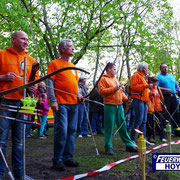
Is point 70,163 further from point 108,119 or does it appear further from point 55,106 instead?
point 108,119

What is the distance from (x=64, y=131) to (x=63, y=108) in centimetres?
36

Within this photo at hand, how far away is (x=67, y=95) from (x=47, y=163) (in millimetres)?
1261

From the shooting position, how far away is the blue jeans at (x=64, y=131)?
3.83m

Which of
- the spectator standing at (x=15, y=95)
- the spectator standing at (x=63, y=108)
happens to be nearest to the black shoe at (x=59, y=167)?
the spectator standing at (x=63, y=108)

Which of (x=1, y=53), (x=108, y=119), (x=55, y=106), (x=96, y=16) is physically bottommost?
(x=108, y=119)

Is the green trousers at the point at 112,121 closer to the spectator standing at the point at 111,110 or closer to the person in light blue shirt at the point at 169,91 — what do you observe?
the spectator standing at the point at 111,110

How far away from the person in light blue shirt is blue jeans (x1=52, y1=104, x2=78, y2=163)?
13.7 ft

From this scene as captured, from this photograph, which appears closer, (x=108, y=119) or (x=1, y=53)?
(x=1, y=53)

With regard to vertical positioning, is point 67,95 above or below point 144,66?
below

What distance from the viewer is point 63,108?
390 cm

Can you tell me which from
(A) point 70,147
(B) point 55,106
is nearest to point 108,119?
(A) point 70,147

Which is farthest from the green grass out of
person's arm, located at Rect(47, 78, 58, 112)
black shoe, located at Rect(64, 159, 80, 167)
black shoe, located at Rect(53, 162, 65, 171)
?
person's arm, located at Rect(47, 78, 58, 112)

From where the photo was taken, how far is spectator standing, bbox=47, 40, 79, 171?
3.84 m

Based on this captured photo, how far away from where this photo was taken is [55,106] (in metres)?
3.80
